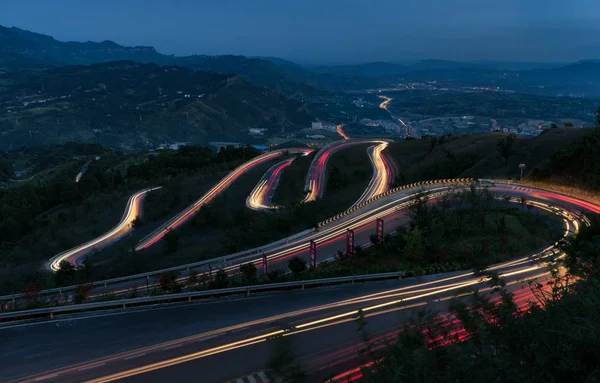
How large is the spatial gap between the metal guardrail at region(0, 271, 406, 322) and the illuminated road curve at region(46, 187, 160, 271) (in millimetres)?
17945

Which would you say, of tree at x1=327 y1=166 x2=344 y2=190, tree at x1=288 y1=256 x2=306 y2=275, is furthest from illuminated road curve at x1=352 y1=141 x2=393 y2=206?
tree at x1=288 y1=256 x2=306 y2=275

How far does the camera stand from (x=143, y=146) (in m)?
182

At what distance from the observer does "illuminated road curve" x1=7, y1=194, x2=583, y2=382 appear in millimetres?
11727

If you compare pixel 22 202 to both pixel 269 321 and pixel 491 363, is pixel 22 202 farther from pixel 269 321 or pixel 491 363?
pixel 491 363

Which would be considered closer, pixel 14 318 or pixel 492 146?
pixel 14 318

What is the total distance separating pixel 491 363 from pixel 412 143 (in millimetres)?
68364

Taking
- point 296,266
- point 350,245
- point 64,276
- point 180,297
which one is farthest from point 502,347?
point 64,276

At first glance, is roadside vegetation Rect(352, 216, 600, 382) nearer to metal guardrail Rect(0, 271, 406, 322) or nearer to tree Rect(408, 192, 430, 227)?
metal guardrail Rect(0, 271, 406, 322)

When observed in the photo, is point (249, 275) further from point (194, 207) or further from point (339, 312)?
point (194, 207)

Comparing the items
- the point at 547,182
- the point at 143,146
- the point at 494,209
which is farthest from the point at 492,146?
the point at 143,146

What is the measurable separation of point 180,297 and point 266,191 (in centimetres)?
3801

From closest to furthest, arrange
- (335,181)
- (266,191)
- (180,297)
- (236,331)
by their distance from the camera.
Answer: (236,331) → (180,297) → (335,181) → (266,191)

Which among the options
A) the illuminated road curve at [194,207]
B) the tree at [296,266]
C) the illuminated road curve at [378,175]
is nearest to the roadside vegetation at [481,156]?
the illuminated road curve at [378,175]

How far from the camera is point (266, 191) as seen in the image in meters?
54.8
